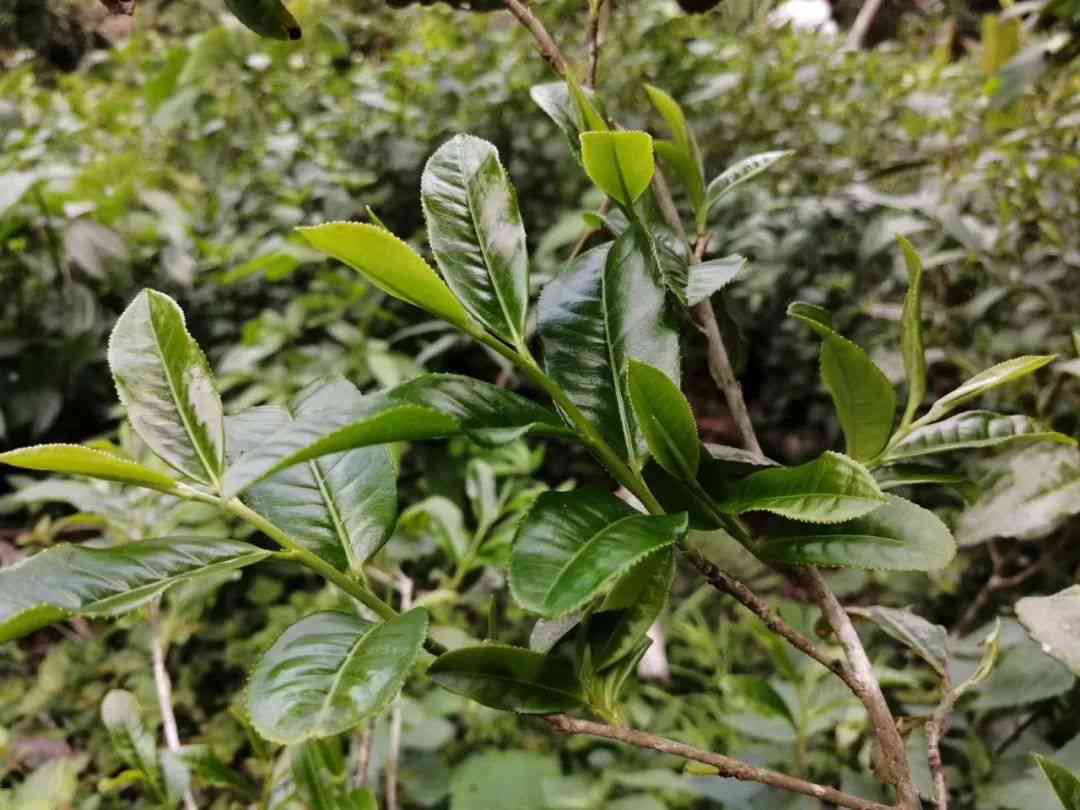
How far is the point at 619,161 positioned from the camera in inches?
18.1

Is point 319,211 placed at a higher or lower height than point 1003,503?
lower

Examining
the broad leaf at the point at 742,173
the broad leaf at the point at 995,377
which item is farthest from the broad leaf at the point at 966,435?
the broad leaf at the point at 742,173

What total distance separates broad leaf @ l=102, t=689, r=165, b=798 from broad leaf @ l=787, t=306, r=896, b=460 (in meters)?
0.69

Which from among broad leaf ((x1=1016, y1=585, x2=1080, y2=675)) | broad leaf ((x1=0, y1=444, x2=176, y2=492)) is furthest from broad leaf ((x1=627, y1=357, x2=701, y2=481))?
broad leaf ((x1=1016, y1=585, x2=1080, y2=675))

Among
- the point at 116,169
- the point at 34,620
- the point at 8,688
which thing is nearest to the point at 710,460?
the point at 34,620

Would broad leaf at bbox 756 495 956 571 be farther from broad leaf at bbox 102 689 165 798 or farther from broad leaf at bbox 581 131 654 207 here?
broad leaf at bbox 102 689 165 798

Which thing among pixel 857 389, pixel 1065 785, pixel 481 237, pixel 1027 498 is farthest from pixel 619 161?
pixel 1027 498

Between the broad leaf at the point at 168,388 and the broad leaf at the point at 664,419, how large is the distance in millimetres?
223

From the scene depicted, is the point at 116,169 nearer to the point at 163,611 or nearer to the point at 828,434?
the point at 163,611

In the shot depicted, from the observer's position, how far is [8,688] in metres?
1.37

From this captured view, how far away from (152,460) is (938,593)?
1.34 meters

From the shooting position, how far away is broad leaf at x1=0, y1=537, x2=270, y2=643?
0.37m

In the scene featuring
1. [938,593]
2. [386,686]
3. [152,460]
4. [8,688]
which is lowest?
[8,688]

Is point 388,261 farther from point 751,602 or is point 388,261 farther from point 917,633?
point 917,633
